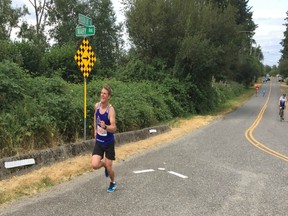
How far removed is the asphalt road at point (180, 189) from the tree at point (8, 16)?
146ft

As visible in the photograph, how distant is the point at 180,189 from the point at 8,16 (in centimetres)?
4929

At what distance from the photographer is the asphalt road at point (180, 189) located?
6.10m

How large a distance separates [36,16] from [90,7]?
7573 mm

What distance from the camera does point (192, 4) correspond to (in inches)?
1093

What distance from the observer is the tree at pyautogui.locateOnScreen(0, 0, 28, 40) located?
49812mm

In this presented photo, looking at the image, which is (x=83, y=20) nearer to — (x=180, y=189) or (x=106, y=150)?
(x=106, y=150)

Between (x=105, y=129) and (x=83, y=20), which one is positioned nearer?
(x=105, y=129)

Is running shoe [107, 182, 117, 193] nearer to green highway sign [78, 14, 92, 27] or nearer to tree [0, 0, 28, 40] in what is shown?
green highway sign [78, 14, 92, 27]

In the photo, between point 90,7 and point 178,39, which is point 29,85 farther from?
point 90,7

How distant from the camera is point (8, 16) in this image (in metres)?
50.6

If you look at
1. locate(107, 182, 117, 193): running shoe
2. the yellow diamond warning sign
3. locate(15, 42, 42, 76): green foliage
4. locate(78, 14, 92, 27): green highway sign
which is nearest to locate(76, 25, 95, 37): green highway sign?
locate(78, 14, 92, 27): green highway sign

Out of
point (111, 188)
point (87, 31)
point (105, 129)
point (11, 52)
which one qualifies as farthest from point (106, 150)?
point (11, 52)

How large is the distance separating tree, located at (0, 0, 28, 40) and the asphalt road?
146 ft

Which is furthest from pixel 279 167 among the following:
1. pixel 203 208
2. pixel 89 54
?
pixel 89 54
